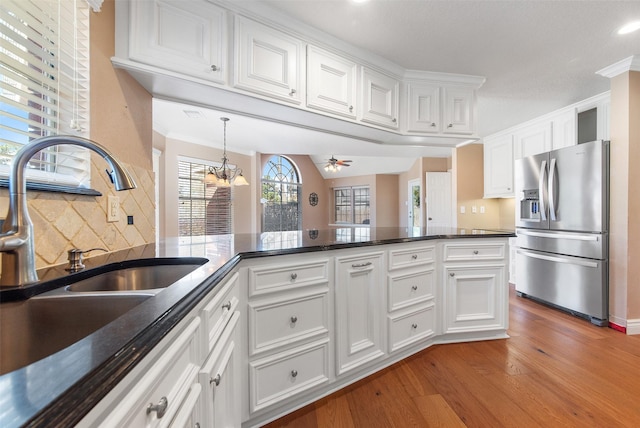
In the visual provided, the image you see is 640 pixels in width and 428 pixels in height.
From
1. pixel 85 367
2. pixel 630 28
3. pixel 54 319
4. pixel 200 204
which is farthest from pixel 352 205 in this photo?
pixel 85 367

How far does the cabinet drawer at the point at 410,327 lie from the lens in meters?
1.96

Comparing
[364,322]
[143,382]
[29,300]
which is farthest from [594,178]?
[29,300]

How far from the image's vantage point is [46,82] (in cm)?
107

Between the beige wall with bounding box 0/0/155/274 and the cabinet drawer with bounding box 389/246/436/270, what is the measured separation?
1.55m

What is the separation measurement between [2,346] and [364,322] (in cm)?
158

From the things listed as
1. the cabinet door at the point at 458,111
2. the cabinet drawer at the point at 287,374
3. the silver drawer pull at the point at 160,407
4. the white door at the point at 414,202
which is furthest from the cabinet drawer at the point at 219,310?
the white door at the point at 414,202

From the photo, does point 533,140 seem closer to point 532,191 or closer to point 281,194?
point 532,191

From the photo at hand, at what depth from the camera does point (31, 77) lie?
1010mm

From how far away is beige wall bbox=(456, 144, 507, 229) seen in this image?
4.68 meters

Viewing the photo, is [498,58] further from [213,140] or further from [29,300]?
[213,140]

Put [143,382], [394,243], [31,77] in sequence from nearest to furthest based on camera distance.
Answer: [143,382]
[31,77]
[394,243]

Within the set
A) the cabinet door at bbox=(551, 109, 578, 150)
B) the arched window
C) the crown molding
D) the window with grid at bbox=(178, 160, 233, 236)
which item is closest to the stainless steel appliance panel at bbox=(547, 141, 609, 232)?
Result: the cabinet door at bbox=(551, 109, 578, 150)

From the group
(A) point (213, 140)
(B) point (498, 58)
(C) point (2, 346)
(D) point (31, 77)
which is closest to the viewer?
(C) point (2, 346)

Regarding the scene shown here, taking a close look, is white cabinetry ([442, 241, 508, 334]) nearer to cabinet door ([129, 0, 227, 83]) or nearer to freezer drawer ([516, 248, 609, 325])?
freezer drawer ([516, 248, 609, 325])
